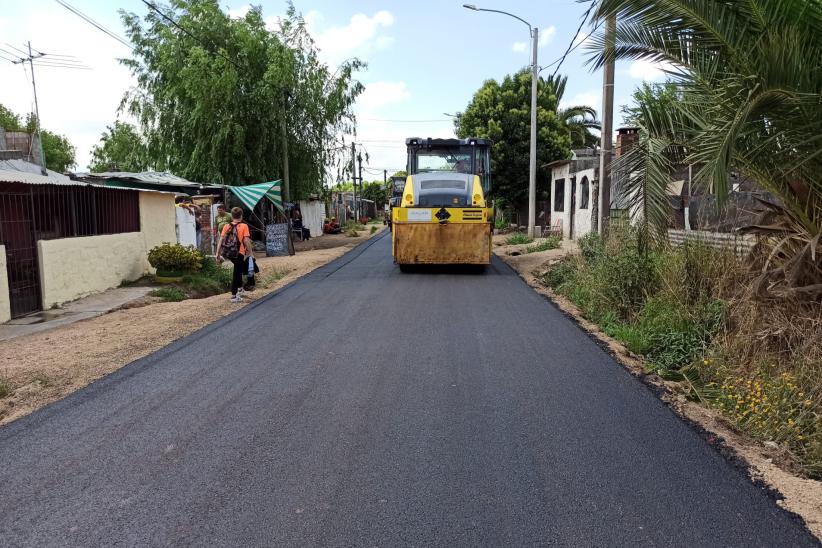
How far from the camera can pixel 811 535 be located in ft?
10.8

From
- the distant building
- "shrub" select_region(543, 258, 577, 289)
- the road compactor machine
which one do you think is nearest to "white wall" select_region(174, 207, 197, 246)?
the distant building

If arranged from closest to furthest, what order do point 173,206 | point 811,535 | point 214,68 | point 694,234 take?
point 811,535
point 694,234
point 173,206
point 214,68

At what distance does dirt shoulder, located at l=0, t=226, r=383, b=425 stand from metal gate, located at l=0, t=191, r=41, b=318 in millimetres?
1273

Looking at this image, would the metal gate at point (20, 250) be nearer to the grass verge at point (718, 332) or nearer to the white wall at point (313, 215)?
the grass verge at point (718, 332)

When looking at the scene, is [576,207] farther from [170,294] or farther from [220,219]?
[170,294]

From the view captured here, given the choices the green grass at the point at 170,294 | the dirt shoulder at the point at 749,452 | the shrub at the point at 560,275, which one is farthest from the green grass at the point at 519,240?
the dirt shoulder at the point at 749,452

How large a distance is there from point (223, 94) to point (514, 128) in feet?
45.2

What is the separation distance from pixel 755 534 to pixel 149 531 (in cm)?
307

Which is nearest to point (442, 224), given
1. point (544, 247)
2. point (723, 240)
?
point (544, 247)

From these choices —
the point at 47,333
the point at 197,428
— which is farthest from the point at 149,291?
the point at 197,428

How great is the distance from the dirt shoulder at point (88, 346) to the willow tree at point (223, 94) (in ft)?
49.9

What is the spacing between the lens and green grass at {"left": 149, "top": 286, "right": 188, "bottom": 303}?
12656 mm

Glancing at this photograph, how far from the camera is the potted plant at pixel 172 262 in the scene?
14.3 meters

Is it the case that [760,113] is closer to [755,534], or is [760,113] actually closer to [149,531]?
[755,534]
